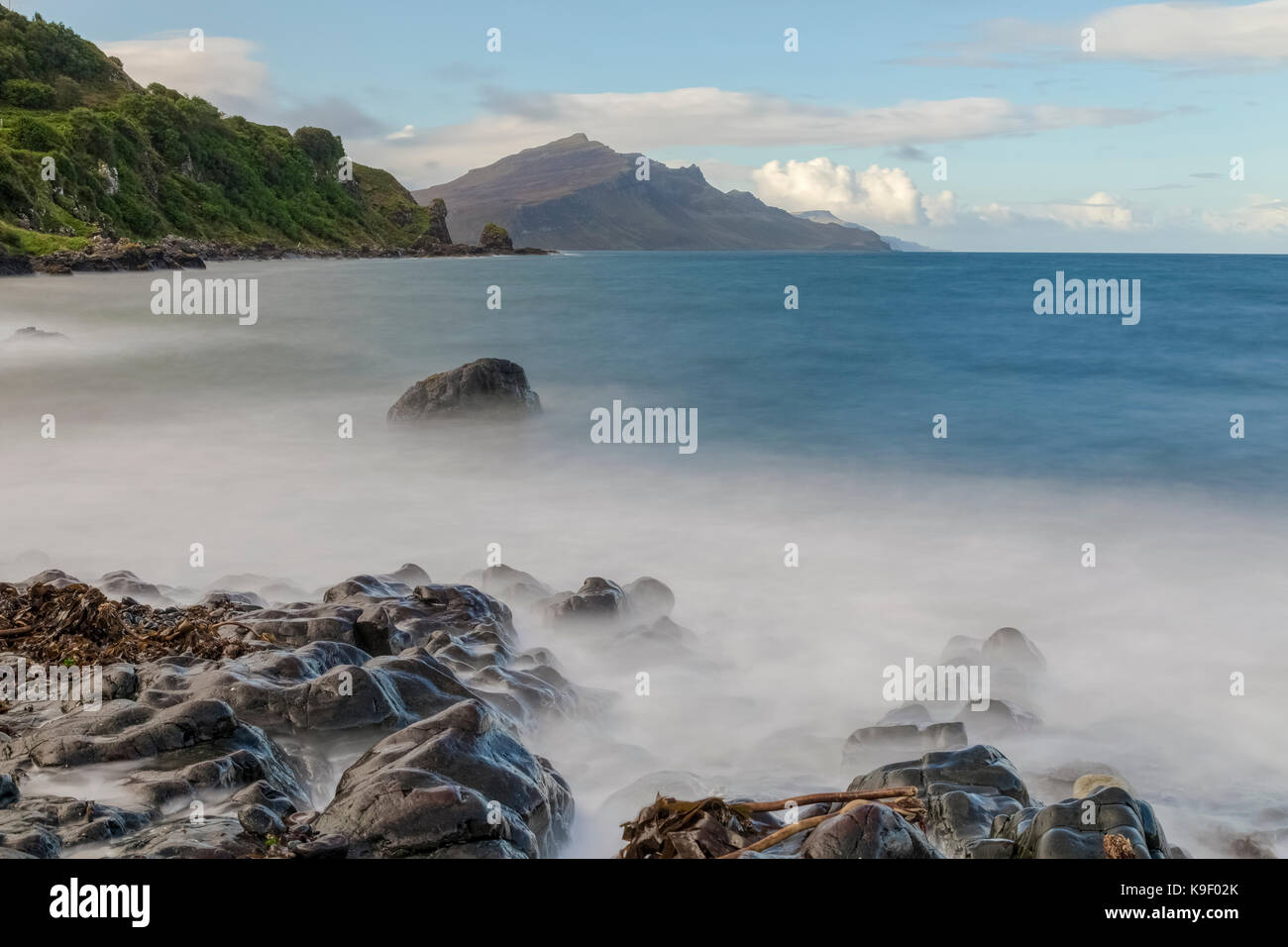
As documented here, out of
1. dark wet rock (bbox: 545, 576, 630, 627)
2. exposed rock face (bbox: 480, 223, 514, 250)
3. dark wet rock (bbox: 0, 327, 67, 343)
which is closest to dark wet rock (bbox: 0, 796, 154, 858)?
dark wet rock (bbox: 545, 576, 630, 627)

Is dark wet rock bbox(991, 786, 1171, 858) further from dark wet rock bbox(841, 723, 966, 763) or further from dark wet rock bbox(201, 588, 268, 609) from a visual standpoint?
dark wet rock bbox(201, 588, 268, 609)

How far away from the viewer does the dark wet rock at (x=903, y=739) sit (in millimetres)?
7062

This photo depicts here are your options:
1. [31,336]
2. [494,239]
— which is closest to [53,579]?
[31,336]

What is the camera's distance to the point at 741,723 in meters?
7.98

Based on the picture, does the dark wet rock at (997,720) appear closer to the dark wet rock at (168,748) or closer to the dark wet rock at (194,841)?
the dark wet rock at (168,748)

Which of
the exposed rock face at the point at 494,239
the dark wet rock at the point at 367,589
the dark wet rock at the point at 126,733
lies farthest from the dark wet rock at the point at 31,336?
the exposed rock face at the point at 494,239

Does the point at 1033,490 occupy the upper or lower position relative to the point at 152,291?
lower

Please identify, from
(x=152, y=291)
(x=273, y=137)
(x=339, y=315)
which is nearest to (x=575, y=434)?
(x=339, y=315)

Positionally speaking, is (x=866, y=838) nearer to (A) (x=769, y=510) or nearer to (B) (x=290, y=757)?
(B) (x=290, y=757)

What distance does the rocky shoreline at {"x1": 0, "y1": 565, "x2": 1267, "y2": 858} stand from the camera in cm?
468

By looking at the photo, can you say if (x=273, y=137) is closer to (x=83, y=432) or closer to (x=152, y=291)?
(x=152, y=291)

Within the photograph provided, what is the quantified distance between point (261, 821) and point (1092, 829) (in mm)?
4041

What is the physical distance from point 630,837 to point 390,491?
34.1 feet

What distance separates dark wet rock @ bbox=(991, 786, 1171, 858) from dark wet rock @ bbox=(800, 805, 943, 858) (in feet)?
2.04
